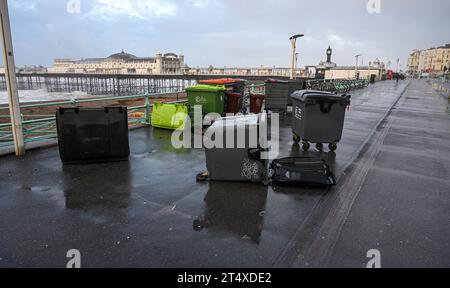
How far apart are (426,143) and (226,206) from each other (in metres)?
7.31


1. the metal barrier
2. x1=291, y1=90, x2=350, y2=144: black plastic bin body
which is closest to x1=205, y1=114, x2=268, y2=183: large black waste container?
x1=291, y1=90, x2=350, y2=144: black plastic bin body

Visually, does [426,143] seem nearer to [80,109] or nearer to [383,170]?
[383,170]

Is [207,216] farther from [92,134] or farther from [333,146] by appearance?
[333,146]

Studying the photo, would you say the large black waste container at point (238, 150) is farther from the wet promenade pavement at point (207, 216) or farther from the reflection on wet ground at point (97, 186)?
the reflection on wet ground at point (97, 186)

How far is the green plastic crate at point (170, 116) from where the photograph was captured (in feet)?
30.4

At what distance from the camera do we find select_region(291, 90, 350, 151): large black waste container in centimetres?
719

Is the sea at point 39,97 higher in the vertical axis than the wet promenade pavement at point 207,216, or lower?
lower

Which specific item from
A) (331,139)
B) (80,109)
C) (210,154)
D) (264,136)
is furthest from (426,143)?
(80,109)

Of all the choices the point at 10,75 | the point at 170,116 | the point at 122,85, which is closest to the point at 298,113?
the point at 170,116

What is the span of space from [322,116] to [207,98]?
4.12m

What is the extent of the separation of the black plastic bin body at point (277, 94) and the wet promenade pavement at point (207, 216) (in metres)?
6.29

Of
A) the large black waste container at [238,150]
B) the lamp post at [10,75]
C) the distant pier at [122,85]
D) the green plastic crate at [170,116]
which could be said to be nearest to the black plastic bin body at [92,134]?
the lamp post at [10,75]

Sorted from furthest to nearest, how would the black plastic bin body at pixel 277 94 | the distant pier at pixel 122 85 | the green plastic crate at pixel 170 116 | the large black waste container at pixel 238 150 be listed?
the distant pier at pixel 122 85
the black plastic bin body at pixel 277 94
the green plastic crate at pixel 170 116
the large black waste container at pixel 238 150

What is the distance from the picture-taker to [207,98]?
10.1m
